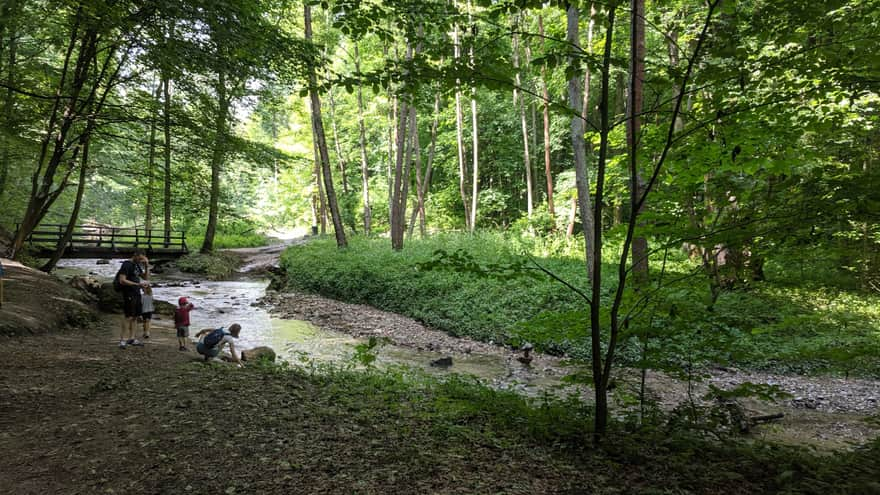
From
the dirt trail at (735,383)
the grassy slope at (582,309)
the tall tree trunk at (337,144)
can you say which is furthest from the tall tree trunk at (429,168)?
the dirt trail at (735,383)

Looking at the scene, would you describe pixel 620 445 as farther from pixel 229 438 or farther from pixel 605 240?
pixel 229 438

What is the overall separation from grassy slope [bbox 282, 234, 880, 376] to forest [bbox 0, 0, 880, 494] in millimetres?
64

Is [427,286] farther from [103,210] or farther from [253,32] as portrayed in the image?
[103,210]

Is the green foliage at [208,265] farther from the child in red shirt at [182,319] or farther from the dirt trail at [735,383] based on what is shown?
the child in red shirt at [182,319]

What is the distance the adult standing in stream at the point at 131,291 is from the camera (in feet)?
25.8

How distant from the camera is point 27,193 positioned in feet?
73.2

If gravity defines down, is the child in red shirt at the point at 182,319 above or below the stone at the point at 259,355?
above

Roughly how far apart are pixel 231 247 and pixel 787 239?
3460 centimetres

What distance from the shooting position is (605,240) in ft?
18.1

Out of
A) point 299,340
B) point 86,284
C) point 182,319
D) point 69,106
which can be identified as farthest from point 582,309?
point 86,284

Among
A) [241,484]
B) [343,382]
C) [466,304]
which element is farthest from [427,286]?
[241,484]

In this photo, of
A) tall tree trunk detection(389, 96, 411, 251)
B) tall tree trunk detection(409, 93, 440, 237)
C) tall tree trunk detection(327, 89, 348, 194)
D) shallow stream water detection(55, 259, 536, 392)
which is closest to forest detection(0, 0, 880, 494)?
tall tree trunk detection(389, 96, 411, 251)

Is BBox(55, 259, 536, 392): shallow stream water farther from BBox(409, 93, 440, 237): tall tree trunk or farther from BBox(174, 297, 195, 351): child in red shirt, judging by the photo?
BBox(409, 93, 440, 237): tall tree trunk

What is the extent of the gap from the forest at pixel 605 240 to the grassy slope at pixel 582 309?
0.21 ft
